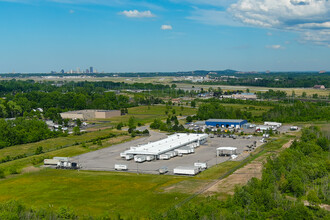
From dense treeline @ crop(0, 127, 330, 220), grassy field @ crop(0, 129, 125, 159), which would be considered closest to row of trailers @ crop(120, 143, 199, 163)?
grassy field @ crop(0, 129, 125, 159)

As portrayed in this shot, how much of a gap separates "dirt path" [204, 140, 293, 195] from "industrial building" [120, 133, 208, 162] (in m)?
9.16

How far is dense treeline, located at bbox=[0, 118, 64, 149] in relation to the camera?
1863 inches

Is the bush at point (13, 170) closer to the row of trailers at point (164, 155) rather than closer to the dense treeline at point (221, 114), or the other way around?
the row of trailers at point (164, 155)

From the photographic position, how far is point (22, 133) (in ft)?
161

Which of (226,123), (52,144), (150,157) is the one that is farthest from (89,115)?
(150,157)

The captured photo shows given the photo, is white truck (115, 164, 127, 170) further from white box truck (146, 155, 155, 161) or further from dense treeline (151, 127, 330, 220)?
dense treeline (151, 127, 330, 220)

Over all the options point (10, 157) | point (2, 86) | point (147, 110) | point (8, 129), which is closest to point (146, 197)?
point (10, 157)

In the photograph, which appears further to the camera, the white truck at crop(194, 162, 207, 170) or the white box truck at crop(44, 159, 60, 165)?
the white box truck at crop(44, 159, 60, 165)

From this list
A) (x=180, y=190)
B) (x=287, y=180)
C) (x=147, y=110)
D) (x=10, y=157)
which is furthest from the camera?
(x=147, y=110)

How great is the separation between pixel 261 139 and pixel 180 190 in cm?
2492

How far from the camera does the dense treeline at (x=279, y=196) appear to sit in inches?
720

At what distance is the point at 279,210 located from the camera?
1927 cm

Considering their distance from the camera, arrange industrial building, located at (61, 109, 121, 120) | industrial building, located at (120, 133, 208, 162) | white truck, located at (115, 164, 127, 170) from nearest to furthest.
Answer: white truck, located at (115, 164, 127, 170)
industrial building, located at (120, 133, 208, 162)
industrial building, located at (61, 109, 121, 120)

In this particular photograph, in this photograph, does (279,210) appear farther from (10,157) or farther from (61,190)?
(10,157)
